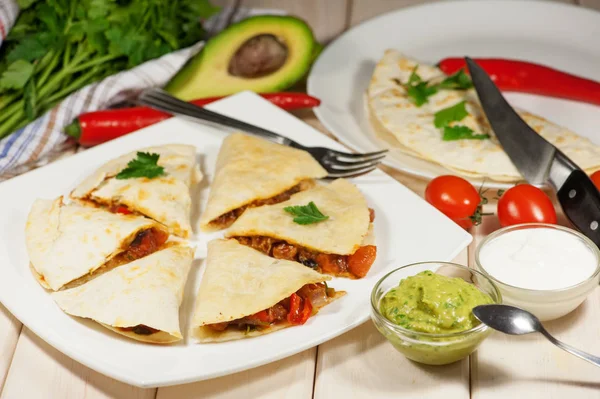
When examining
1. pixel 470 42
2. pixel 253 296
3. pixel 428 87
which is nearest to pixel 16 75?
pixel 253 296

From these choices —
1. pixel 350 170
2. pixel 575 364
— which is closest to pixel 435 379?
pixel 575 364

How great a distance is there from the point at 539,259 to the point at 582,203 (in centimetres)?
70

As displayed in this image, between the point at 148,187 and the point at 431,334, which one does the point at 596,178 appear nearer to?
the point at 431,334

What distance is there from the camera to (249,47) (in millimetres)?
6074

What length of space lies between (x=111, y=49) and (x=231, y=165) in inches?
63.0

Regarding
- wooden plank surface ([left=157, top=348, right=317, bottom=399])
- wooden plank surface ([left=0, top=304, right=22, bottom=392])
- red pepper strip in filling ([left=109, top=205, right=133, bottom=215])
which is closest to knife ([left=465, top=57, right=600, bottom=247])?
wooden plank surface ([left=157, top=348, right=317, bottom=399])

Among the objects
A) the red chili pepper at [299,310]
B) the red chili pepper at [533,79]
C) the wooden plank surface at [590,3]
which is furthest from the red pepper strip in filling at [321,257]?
the wooden plank surface at [590,3]

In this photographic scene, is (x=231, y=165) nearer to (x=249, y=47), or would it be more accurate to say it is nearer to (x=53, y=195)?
(x=53, y=195)

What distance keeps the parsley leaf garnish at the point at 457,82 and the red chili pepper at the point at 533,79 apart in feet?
1.00

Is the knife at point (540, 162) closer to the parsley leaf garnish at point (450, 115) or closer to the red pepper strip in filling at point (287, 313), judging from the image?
the parsley leaf garnish at point (450, 115)

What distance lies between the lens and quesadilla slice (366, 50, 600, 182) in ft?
15.8

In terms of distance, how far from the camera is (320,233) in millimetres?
4039

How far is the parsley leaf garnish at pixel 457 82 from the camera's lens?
548cm

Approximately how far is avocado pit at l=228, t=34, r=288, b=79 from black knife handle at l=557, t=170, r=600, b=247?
2.48 meters
